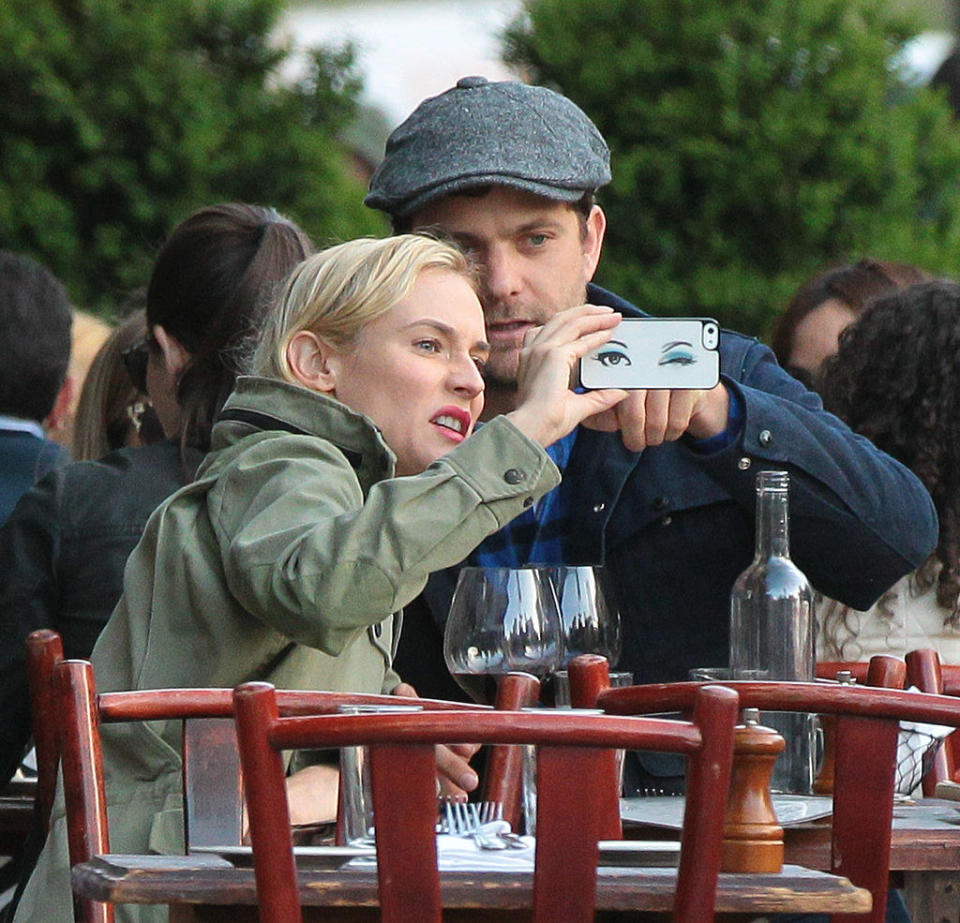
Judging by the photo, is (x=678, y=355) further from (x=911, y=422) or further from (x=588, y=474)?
(x=911, y=422)

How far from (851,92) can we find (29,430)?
408 centimetres

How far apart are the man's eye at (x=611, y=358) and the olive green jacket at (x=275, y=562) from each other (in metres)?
0.38

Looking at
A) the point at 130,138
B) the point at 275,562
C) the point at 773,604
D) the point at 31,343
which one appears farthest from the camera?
the point at 130,138

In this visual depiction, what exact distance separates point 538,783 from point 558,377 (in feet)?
3.49

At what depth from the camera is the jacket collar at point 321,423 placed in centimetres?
271

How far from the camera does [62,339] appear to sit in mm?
5258

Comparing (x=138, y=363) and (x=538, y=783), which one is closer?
(x=538, y=783)

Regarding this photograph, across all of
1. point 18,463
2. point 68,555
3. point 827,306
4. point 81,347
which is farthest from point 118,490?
point 81,347

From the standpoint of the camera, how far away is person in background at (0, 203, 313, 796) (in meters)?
3.53

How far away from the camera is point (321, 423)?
2.72m

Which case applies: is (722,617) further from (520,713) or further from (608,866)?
(520,713)

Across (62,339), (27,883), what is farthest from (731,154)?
(27,883)

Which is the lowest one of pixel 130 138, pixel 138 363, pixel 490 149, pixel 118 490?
pixel 118 490

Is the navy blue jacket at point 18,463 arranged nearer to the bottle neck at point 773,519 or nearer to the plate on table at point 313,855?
the bottle neck at point 773,519
